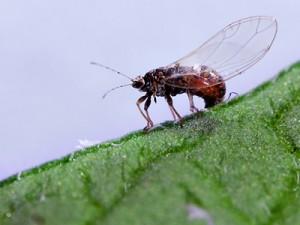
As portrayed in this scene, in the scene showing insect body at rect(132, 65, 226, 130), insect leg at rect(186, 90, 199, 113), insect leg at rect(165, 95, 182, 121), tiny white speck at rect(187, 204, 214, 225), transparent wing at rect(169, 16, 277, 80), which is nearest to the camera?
tiny white speck at rect(187, 204, 214, 225)

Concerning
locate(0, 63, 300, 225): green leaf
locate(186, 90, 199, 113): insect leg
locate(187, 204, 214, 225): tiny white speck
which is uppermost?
locate(186, 90, 199, 113): insect leg

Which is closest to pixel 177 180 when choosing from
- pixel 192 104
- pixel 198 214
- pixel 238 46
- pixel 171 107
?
pixel 198 214

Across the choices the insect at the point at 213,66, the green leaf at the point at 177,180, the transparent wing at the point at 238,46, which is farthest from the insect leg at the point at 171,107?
the green leaf at the point at 177,180

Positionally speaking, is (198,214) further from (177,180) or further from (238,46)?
(238,46)

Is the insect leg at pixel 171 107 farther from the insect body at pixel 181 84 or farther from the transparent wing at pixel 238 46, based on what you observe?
the transparent wing at pixel 238 46

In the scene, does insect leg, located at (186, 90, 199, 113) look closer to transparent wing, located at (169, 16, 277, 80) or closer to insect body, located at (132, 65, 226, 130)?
insect body, located at (132, 65, 226, 130)

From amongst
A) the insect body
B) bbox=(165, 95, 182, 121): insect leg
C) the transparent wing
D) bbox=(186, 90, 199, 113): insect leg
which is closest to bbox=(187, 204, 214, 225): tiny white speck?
bbox=(165, 95, 182, 121): insect leg

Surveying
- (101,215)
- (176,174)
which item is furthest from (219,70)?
(101,215)
